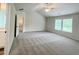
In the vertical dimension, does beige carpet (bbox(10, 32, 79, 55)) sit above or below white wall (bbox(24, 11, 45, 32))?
below

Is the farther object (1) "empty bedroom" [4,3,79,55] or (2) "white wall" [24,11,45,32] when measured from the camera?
(2) "white wall" [24,11,45,32]

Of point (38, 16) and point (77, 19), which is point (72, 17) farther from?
point (38, 16)

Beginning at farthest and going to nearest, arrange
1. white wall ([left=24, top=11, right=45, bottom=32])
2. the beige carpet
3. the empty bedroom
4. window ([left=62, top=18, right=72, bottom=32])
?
1. white wall ([left=24, top=11, right=45, bottom=32])
2. window ([left=62, top=18, right=72, bottom=32])
3. the empty bedroom
4. the beige carpet

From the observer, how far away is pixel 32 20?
1385 cm

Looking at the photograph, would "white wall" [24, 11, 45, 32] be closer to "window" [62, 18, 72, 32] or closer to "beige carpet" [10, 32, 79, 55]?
"window" [62, 18, 72, 32]

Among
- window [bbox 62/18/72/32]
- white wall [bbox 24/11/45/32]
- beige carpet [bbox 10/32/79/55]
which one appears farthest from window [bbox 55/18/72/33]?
white wall [bbox 24/11/45/32]

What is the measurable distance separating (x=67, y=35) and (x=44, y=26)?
633 centimetres

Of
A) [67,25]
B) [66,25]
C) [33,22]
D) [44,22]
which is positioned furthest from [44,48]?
[44,22]

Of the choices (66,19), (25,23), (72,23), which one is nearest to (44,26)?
(25,23)

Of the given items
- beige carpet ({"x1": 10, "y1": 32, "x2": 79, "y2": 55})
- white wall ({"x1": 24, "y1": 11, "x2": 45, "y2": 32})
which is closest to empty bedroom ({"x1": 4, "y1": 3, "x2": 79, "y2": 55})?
white wall ({"x1": 24, "y1": 11, "x2": 45, "y2": 32})

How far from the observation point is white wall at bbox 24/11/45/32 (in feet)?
43.5

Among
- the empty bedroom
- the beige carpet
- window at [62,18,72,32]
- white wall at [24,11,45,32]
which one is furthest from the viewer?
white wall at [24,11,45,32]

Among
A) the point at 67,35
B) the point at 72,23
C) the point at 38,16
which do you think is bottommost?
the point at 67,35

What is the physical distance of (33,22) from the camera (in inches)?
549
